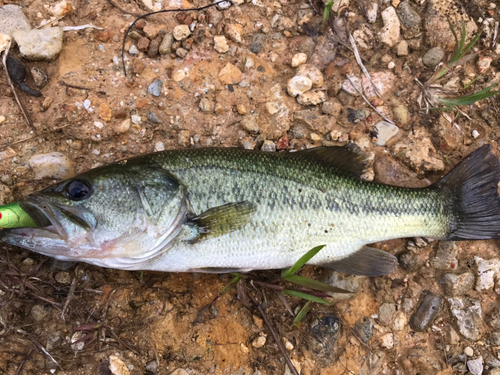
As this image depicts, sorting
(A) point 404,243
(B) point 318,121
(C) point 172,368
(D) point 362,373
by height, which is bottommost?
(D) point 362,373

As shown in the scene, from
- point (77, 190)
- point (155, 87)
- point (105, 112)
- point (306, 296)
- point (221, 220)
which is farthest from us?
point (155, 87)

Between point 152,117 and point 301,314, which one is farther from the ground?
point 152,117

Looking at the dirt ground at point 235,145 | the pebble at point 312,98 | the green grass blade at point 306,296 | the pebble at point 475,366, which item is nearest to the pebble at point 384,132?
the dirt ground at point 235,145

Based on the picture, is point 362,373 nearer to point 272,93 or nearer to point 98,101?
point 272,93

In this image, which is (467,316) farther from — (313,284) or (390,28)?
(390,28)

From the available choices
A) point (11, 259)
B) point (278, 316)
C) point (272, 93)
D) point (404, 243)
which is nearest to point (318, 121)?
point (272, 93)

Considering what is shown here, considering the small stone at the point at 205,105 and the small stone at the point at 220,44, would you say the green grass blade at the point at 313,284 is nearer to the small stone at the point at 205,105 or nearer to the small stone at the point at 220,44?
the small stone at the point at 205,105

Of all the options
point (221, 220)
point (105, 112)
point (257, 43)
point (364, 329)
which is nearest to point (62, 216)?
point (221, 220)
